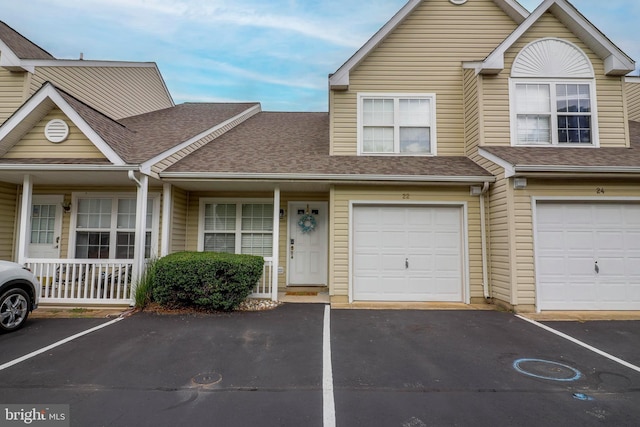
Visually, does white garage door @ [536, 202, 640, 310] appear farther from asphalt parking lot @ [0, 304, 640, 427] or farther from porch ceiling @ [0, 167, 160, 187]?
porch ceiling @ [0, 167, 160, 187]

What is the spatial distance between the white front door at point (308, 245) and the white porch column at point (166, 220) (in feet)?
9.98

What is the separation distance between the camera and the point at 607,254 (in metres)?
6.45

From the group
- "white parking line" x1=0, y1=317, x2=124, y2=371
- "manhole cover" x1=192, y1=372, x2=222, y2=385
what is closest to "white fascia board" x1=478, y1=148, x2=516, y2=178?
"manhole cover" x1=192, y1=372, x2=222, y2=385

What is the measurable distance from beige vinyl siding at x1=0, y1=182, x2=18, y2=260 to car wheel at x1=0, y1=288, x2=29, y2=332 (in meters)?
4.34

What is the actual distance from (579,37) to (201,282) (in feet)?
33.6

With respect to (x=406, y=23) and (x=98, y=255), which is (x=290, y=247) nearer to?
(x=98, y=255)

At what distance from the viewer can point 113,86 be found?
33.4 ft

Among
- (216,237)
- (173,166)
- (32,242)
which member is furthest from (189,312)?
(32,242)

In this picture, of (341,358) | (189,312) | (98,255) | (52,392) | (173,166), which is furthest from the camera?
→ (98,255)

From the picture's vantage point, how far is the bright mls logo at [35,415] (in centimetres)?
273

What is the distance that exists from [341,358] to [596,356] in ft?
11.4

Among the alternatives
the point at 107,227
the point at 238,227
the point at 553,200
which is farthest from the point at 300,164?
the point at 553,200

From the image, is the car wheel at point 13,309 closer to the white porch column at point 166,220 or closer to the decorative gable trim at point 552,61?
the white porch column at point 166,220

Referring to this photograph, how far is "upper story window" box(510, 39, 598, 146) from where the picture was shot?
7375 mm
